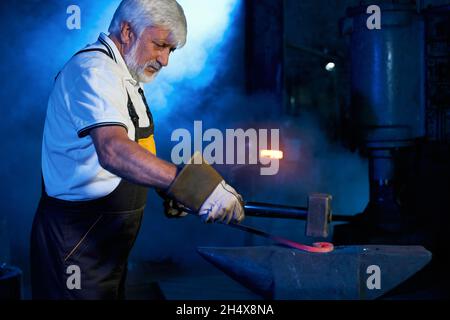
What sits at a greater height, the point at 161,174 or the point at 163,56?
the point at 163,56

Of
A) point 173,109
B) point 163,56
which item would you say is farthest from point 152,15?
point 173,109

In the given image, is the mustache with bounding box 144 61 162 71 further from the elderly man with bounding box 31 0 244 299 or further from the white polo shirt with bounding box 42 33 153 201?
the white polo shirt with bounding box 42 33 153 201

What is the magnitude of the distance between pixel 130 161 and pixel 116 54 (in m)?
0.76

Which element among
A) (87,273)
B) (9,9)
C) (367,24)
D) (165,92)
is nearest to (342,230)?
(367,24)

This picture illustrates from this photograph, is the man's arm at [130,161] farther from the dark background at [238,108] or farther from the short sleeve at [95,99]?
the dark background at [238,108]

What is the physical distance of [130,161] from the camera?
7.49 ft

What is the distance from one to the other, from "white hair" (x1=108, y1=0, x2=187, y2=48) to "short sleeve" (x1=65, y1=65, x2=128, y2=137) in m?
0.37

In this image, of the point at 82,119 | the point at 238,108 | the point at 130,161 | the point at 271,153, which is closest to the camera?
the point at 130,161

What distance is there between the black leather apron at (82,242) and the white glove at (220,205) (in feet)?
1.84

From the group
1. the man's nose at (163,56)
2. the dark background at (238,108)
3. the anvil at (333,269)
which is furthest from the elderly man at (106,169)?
the dark background at (238,108)

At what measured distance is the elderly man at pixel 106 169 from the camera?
234cm

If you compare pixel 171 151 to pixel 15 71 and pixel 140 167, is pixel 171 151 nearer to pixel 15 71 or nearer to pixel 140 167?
pixel 15 71

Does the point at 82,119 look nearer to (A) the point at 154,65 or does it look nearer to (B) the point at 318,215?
(A) the point at 154,65

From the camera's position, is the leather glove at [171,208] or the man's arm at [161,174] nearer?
the man's arm at [161,174]
